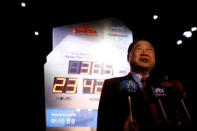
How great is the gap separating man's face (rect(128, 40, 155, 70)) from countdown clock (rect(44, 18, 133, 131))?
149 cm

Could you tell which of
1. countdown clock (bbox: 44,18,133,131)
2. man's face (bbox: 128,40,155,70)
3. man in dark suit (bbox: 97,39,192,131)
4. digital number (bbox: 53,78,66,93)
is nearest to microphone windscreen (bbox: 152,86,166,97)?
man in dark suit (bbox: 97,39,192,131)

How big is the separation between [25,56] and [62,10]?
120 centimetres

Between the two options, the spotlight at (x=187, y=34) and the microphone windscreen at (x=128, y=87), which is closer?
the microphone windscreen at (x=128, y=87)

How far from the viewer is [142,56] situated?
2.21m

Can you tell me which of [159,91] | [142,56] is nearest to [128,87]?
[159,91]

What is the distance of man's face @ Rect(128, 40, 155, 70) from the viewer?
2.18 meters

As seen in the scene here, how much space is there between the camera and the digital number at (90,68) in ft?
12.0

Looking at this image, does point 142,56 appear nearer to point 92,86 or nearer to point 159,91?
point 159,91

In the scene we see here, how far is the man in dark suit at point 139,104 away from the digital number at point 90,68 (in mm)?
1490

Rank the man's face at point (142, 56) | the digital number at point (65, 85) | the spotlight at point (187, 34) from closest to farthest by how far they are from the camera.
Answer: the man's face at point (142, 56) < the digital number at point (65, 85) < the spotlight at point (187, 34)

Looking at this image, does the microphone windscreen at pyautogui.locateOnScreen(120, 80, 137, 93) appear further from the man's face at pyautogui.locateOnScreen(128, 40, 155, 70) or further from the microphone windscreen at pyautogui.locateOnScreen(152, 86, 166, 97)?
the man's face at pyautogui.locateOnScreen(128, 40, 155, 70)

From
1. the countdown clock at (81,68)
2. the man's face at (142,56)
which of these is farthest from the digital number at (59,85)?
the man's face at (142,56)

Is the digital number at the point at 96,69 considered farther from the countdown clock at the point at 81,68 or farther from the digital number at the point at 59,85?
the digital number at the point at 59,85

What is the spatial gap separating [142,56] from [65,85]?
70.6 inches
